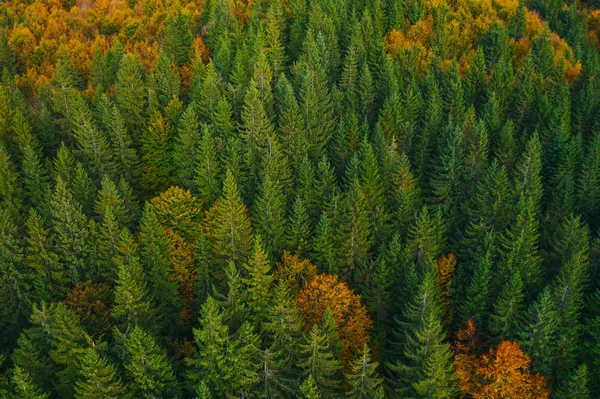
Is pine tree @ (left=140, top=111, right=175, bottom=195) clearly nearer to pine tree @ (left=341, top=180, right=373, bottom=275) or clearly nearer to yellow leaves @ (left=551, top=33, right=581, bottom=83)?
pine tree @ (left=341, top=180, right=373, bottom=275)

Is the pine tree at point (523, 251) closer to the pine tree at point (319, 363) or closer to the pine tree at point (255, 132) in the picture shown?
the pine tree at point (319, 363)

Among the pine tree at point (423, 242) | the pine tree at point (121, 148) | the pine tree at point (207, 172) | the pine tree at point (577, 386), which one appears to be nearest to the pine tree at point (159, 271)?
the pine tree at point (207, 172)

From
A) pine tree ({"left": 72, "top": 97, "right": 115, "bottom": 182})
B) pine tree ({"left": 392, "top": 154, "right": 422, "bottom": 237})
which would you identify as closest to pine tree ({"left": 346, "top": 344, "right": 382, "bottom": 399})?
pine tree ({"left": 392, "top": 154, "right": 422, "bottom": 237})

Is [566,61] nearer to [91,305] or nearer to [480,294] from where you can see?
[480,294]

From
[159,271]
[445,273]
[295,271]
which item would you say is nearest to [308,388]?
[295,271]

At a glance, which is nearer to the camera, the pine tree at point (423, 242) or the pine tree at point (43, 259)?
the pine tree at point (43, 259)

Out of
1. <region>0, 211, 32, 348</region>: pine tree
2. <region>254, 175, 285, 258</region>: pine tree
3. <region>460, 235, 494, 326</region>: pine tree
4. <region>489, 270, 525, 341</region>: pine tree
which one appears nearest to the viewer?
<region>489, 270, 525, 341</region>: pine tree
